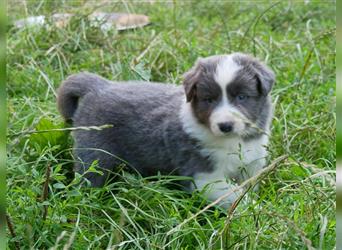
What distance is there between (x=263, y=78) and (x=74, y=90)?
1.37 m

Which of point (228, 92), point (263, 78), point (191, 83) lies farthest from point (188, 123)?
point (263, 78)

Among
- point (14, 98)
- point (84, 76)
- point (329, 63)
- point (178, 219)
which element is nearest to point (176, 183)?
point (178, 219)

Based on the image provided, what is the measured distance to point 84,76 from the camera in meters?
4.69

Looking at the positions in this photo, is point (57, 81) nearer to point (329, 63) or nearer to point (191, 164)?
point (191, 164)

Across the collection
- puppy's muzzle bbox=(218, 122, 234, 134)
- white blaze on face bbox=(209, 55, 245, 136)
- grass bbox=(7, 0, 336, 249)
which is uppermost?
white blaze on face bbox=(209, 55, 245, 136)

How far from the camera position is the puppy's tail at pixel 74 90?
15.1 ft

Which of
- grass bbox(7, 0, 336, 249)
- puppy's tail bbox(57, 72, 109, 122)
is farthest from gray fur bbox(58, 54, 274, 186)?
grass bbox(7, 0, 336, 249)

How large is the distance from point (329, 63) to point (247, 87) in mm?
2456

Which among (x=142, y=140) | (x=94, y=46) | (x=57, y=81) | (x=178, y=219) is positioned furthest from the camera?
(x=94, y=46)

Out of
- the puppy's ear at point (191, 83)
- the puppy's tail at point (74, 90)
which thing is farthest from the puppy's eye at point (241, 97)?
the puppy's tail at point (74, 90)

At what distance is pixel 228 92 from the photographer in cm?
398

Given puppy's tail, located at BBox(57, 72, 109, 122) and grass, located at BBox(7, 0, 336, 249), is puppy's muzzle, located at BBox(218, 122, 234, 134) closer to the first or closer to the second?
grass, located at BBox(7, 0, 336, 249)

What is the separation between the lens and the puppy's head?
3.94m

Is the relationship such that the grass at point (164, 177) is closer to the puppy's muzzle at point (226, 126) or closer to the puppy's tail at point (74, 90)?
the puppy's tail at point (74, 90)
